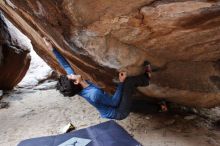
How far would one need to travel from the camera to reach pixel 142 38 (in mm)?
4453

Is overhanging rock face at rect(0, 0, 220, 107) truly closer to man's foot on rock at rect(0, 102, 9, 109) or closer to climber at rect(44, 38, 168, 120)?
climber at rect(44, 38, 168, 120)

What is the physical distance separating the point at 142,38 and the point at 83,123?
2253 millimetres

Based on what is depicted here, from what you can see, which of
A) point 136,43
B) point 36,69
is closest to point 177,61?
point 136,43

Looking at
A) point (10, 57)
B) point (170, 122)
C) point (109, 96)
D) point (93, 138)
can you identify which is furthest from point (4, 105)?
point (170, 122)

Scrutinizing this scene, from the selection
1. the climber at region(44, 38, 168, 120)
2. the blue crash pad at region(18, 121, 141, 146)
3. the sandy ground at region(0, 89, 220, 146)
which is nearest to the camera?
the climber at region(44, 38, 168, 120)

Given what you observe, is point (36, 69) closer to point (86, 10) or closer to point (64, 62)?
point (64, 62)

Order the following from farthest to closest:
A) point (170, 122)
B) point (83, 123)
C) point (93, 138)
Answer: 1. point (83, 123)
2. point (170, 122)
3. point (93, 138)

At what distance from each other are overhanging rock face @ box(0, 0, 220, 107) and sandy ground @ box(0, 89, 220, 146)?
18.8 inches

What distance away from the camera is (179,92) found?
5227mm

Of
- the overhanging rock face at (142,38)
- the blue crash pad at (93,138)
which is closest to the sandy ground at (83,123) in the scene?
the blue crash pad at (93,138)

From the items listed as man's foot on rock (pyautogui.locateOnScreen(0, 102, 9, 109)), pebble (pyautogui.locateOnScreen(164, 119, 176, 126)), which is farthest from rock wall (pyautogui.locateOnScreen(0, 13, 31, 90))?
pebble (pyautogui.locateOnScreen(164, 119, 176, 126))

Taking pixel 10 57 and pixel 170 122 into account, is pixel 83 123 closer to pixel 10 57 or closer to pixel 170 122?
pixel 170 122

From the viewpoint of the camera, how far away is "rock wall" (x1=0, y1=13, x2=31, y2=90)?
293 inches

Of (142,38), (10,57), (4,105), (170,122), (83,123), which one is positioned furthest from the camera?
(10,57)
